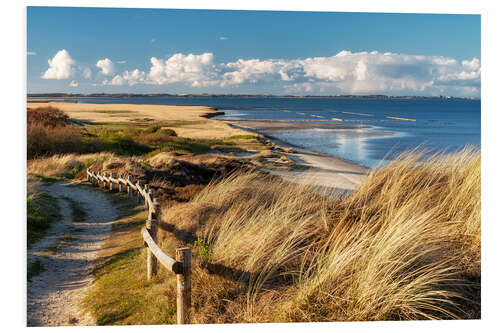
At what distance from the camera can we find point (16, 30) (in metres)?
5.73

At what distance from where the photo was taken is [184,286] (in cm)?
446

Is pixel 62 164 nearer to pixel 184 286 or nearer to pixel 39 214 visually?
pixel 39 214

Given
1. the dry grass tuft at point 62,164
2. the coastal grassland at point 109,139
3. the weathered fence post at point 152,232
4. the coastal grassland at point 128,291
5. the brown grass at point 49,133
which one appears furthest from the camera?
the dry grass tuft at point 62,164

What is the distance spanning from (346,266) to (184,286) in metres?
1.73

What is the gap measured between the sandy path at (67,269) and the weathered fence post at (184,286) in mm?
1280

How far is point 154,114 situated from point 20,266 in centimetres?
1459

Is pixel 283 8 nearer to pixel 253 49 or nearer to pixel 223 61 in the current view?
pixel 253 49

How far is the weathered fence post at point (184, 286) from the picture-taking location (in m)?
4.41

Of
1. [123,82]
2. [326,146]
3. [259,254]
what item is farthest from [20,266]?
[326,146]

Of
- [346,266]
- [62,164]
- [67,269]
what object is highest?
[62,164]

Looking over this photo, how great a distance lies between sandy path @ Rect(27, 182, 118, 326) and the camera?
532 centimetres

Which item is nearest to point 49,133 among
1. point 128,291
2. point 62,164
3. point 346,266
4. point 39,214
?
point 62,164

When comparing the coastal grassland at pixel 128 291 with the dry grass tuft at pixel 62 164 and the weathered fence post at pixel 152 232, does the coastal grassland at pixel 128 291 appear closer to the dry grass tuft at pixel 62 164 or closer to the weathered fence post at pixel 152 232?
the weathered fence post at pixel 152 232

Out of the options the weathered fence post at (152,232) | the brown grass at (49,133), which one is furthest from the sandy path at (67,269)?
the brown grass at (49,133)
